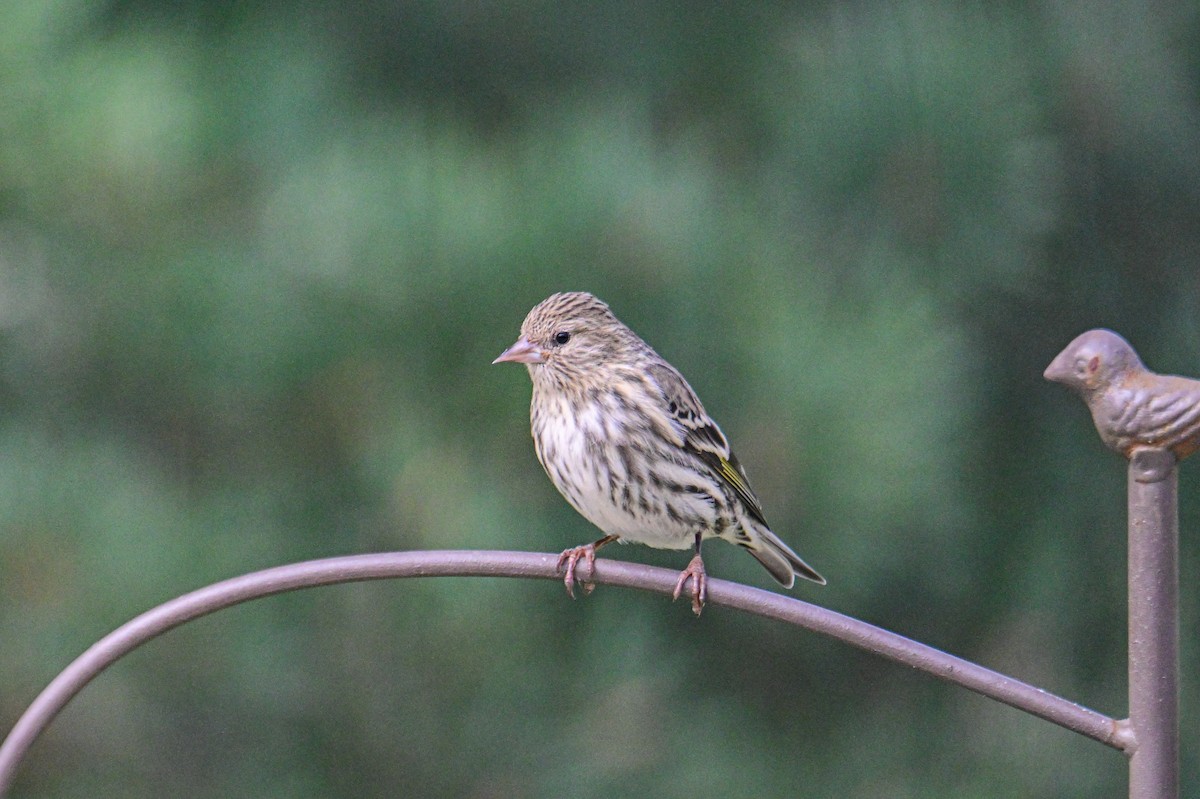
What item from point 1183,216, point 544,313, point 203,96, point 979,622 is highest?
point 203,96

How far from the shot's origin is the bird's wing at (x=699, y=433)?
2178 mm

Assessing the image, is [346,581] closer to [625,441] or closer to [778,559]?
[625,441]

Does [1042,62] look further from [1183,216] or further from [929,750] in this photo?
[929,750]

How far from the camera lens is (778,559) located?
229 cm

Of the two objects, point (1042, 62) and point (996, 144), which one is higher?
point (1042, 62)

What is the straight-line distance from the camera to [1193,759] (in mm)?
2951

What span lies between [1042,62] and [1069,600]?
1077 mm

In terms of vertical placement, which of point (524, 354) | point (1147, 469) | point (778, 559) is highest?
point (524, 354)

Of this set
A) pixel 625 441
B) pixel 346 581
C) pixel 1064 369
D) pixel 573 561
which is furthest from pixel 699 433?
pixel 1064 369

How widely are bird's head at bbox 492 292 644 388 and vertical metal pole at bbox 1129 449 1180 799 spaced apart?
3.48 ft

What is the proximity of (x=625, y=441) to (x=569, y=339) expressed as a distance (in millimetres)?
199

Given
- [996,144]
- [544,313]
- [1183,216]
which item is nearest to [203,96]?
[544,313]

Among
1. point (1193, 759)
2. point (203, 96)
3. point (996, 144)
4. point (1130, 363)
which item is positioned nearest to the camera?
point (1130, 363)

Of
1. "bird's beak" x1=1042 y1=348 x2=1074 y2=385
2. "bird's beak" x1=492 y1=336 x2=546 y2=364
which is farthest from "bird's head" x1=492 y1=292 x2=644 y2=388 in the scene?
"bird's beak" x1=1042 y1=348 x2=1074 y2=385
